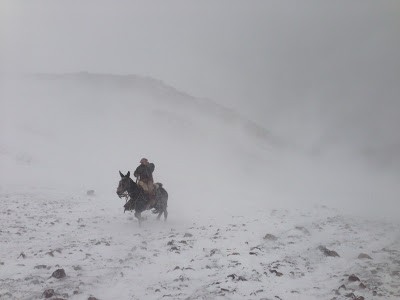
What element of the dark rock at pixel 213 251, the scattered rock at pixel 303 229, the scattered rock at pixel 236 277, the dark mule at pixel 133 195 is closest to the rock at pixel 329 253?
the scattered rock at pixel 303 229

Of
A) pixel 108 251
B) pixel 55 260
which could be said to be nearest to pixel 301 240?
pixel 108 251

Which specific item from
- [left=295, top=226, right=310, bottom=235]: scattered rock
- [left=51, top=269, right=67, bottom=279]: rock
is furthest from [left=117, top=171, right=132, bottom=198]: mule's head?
[left=295, top=226, right=310, bottom=235]: scattered rock

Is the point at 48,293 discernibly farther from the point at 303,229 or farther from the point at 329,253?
the point at 303,229

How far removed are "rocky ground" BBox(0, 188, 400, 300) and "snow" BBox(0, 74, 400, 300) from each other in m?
0.04

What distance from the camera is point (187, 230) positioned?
1641 cm

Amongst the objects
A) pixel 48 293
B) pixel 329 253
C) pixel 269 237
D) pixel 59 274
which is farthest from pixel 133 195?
pixel 48 293

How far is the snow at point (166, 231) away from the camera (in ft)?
32.0

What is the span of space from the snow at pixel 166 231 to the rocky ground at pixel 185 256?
4cm

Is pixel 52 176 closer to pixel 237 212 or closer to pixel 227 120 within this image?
pixel 237 212

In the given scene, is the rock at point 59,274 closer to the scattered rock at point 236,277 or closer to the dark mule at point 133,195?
the scattered rock at point 236,277

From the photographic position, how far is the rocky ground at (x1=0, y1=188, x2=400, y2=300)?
9430mm

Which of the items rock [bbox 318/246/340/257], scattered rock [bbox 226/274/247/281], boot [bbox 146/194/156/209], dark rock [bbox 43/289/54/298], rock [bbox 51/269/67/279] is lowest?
dark rock [bbox 43/289/54/298]

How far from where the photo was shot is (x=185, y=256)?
12.2m

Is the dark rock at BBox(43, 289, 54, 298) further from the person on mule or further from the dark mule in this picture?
the person on mule
